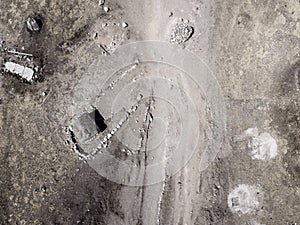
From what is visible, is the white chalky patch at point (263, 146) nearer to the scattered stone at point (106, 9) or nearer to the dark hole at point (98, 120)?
the dark hole at point (98, 120)

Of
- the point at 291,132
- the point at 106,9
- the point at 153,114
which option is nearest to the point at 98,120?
the point at 153,114

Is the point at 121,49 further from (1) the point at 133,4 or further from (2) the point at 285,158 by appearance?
(2) the point at 285,158

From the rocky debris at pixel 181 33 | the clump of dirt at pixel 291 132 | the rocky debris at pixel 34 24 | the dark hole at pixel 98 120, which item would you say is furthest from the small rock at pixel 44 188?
the clump of dirt at pixel 291 132

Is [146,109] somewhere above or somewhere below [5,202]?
above

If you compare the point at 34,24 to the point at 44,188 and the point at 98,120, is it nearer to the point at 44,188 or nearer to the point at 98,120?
the point at 98,120

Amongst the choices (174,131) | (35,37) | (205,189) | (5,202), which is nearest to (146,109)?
(174,131)

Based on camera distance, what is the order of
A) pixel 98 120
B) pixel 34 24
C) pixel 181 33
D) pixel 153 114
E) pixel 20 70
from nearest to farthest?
pixel 181 33, pixel 153 114, pixel 98 120, pixel 34 24, pixel 20 70

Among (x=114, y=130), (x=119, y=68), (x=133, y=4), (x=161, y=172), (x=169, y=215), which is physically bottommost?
(x=169, y=215)
